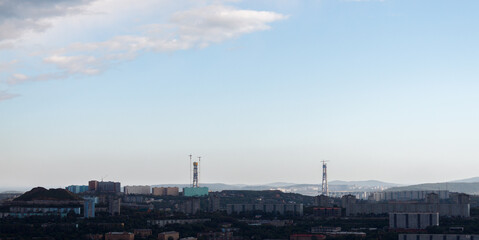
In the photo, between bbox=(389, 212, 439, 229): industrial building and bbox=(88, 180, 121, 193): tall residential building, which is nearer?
bbox=(389, 212, 439, 229): industrial building

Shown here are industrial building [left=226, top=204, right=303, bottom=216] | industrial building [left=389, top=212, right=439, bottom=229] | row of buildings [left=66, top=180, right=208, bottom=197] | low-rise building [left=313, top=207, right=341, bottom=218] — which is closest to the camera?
industrial building [left=389, top=212, right=439, bottom=229]

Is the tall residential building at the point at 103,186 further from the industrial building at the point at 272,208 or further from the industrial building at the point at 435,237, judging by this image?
the industrial building at the point at 435,237

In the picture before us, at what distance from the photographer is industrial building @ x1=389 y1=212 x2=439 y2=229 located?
5778 centimetres

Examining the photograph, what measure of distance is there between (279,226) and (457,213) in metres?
17.0

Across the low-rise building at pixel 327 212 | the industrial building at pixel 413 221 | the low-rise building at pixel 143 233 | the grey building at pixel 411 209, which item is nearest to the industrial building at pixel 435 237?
the industrial building at pixel 413 221

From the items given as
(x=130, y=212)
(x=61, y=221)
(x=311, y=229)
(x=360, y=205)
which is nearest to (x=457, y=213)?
(x=360, y=205)

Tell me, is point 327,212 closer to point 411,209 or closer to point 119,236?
point 411,209

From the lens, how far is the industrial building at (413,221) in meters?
57.8

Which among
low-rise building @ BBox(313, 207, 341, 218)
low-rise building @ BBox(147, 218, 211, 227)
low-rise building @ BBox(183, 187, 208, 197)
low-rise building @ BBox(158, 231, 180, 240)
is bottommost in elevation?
low-rise building @ BBox(158, 231, 180, 240)

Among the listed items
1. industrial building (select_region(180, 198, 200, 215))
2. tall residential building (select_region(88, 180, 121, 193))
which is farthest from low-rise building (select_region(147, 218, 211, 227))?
Answer: tall residential building (select_region(88, 180, 121, 193))

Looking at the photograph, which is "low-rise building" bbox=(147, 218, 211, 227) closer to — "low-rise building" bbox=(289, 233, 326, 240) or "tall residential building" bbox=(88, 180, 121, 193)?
"low-rise building" bbox=(289, 233, 326, 240)

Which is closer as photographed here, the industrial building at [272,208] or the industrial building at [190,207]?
the industrial building at [272,208]

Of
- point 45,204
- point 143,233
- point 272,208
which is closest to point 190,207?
point 272,208

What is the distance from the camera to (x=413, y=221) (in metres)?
57.9
